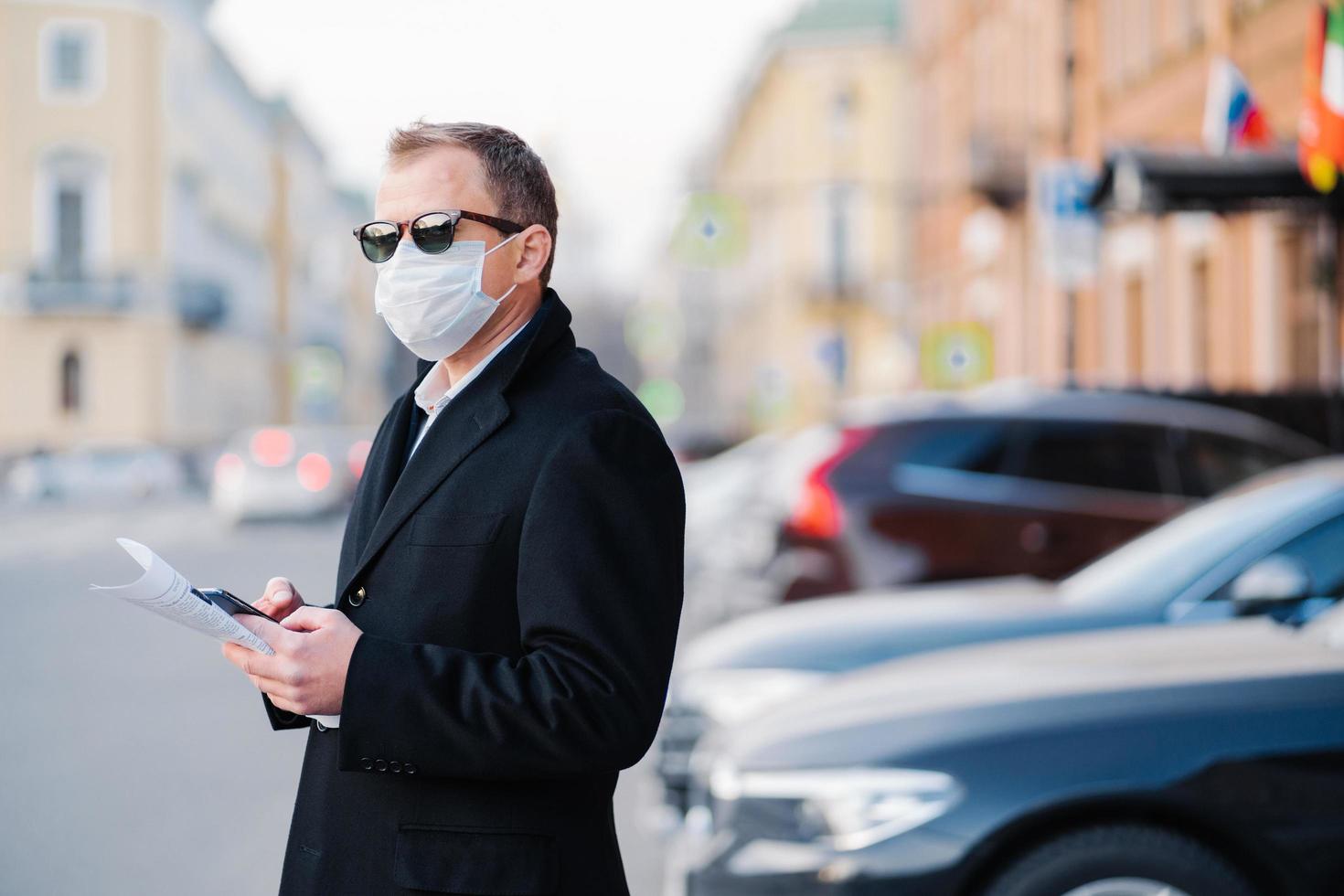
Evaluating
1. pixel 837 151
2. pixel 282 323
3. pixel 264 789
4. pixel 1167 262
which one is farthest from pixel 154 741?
pixel 282 323

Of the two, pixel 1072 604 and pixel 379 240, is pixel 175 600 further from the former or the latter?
pixel 1072 604

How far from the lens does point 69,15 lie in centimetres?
4978

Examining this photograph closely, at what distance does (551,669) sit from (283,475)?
26.3 meters

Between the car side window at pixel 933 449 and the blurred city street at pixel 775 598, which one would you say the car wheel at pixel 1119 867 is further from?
the car side window at pixel 933 449

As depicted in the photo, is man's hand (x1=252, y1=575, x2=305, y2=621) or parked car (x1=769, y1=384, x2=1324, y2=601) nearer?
man's hand (x1=252, y1=575, x2=305, y2=621)

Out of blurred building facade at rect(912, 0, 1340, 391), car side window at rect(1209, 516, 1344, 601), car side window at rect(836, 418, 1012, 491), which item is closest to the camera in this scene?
car side window at rect(1209, 516, 1344, 601)

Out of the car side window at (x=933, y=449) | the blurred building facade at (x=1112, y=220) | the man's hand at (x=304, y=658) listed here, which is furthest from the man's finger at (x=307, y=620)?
the blurred building facade at (x=1112, y=220)

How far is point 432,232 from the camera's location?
98.7 inches

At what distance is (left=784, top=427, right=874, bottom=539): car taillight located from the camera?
970 cm

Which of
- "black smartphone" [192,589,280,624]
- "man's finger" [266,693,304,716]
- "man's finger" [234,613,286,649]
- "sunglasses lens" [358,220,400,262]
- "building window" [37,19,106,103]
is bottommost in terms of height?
"man's finger" [266,693,304,716]

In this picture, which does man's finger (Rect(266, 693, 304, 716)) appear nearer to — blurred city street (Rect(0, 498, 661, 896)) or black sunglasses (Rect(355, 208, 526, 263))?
black sunglasses (Rect(355, 208, 526, 263))

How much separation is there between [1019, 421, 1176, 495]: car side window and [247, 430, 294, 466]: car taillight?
19.9 metres

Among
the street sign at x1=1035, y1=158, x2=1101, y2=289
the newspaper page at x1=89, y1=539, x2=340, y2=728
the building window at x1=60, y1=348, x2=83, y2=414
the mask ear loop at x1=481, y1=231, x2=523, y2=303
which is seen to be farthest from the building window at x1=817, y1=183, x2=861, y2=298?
the newspaper page at x1=89, y1=539, x2=340, y2=728

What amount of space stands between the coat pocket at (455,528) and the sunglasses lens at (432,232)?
1.34ft
